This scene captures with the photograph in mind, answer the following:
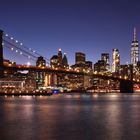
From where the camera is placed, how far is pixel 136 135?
74.2 ft

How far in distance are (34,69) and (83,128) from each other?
164 ft

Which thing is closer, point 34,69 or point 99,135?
point 99,135

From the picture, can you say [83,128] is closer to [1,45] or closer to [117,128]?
[117,128]

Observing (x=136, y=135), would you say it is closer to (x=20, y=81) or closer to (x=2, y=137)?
(x=2, y=137)

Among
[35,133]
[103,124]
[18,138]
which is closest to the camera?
[18,138]

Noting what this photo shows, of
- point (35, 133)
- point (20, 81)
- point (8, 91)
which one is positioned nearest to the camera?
point (35, 133)

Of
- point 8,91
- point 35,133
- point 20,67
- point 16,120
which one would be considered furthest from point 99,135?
point 8,91

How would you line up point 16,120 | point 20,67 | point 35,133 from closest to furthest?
point 35,133 < point 16,120 < point 20,67

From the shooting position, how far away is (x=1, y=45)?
72.1m

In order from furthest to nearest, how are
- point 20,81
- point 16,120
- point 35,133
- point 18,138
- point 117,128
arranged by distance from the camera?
point 20,81
point 16,120
point 117,128
point 35,133
point 18,138

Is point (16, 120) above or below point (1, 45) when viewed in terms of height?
below

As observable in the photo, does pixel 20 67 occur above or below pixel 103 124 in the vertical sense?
above

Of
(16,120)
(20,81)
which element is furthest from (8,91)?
(16,120)

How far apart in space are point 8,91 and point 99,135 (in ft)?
270
